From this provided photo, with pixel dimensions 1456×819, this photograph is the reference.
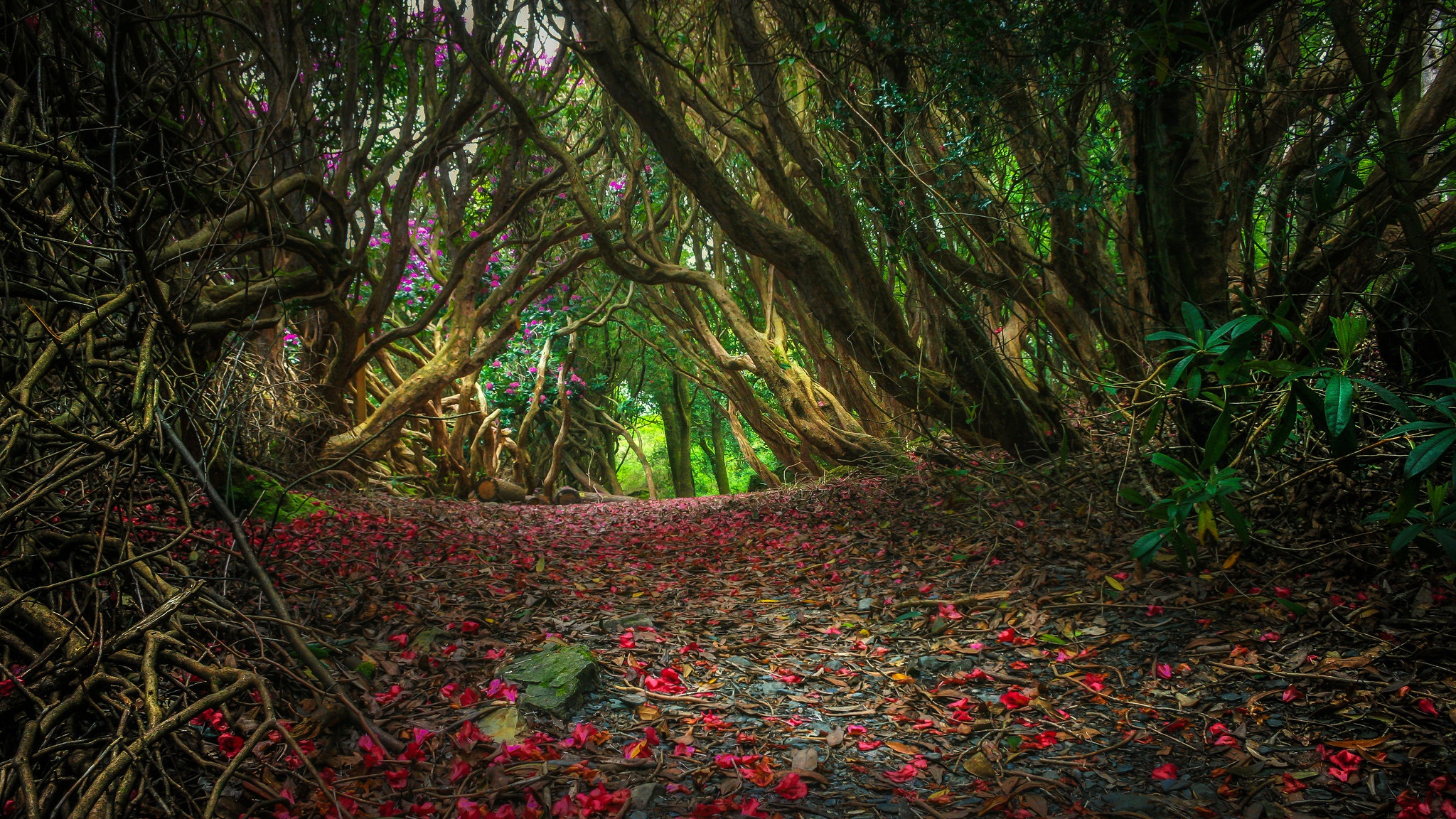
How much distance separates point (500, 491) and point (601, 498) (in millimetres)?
2481

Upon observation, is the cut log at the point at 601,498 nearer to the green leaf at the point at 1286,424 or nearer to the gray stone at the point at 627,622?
the gray stone at the point at 627,622

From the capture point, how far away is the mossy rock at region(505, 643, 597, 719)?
2443mm

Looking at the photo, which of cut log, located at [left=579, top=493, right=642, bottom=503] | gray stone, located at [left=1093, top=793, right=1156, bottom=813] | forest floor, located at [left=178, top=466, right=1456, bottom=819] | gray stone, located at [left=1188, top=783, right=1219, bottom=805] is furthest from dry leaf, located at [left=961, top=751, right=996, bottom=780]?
cut log, located at [left=579, top=493, right=642, bottom=503]

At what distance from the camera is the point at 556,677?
2.56 meters

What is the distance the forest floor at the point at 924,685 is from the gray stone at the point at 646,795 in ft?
0.11

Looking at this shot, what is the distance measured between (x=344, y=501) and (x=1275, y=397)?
583 centimetres

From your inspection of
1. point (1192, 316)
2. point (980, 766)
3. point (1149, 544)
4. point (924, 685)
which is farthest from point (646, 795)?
point (1192, 316)

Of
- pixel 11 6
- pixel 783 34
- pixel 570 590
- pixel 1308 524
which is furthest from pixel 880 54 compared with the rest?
pixel 11 6

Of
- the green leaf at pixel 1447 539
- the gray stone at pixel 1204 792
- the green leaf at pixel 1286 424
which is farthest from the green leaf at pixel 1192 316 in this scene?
the gray stone at pixel 1204 792

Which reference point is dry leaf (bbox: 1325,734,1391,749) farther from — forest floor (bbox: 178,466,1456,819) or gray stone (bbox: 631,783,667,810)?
gray stone (bbox: 631,783,667,810)

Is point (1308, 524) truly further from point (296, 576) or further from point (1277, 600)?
point (296, 576)

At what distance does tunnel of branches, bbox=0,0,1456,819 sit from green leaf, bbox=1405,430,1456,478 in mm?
13

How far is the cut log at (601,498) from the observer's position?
11.7 m

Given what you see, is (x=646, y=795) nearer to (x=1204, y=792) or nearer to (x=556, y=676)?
(x=556, y=676)
